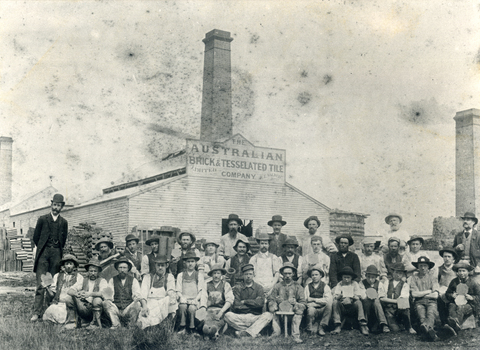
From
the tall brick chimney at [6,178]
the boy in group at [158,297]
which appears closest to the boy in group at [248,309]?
the boy in group at [158,297]

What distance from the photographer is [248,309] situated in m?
7.18

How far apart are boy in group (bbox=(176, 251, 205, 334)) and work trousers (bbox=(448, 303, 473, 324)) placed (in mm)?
3661

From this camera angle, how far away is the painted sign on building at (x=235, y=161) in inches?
534

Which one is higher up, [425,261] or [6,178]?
[6,178]

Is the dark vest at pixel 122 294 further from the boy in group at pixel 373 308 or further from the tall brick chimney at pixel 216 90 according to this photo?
the tall brick chimney at pixel 216 90

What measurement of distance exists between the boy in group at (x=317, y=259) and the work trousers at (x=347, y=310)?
48cm

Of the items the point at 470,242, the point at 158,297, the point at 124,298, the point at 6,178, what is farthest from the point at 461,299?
the point at 6,178

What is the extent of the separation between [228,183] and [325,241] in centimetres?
644

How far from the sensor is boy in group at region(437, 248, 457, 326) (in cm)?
768

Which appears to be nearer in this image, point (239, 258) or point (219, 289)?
point (219, 289)

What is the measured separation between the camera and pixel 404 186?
505 inches

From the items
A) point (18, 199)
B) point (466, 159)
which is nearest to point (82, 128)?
point (18, 199)

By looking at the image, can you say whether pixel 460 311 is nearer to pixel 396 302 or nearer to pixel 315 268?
pixel 396 302

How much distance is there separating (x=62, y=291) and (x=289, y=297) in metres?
3.07
